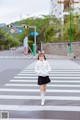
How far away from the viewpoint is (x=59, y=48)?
58.2m

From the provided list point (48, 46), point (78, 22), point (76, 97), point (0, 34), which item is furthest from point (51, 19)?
point (76, 97)

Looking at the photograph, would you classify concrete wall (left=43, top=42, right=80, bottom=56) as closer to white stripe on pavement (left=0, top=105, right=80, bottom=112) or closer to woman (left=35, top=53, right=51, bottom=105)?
woman (left=35, top=53, right=51, bottom=105)

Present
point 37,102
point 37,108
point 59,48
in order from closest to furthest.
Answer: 1. point 37,108
2. point 37,102
3. point 59,48

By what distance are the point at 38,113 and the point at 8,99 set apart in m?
2.41

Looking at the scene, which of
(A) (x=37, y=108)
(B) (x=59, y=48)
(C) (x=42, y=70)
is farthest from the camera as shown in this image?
(B) (x=59, y=48)

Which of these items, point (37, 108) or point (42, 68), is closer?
point (37, 108)

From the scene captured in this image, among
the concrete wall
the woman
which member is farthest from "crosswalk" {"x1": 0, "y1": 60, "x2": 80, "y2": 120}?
the concrete wall

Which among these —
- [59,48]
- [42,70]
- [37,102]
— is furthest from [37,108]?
[59,48]

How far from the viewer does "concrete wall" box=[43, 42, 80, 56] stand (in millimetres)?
50334

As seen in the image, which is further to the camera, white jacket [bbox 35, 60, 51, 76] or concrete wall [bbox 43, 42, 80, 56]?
concrete wall [bbox 43, 42, 80, 56]

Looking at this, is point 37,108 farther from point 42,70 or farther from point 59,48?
point 59,48

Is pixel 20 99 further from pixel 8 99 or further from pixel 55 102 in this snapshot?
pixel 55 102

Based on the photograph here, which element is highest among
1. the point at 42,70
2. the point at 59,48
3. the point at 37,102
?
the point at 42,70

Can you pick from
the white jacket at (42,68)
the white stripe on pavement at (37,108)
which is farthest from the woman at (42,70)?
the white stripe on pavement at (37,108)
